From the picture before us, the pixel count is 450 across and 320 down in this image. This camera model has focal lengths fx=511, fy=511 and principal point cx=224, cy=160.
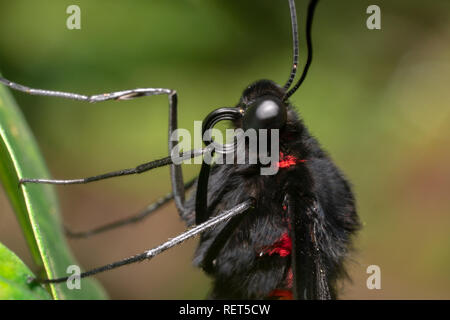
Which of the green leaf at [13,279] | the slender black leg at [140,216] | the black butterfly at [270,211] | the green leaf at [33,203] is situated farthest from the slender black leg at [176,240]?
the slender black leg at [140,216]

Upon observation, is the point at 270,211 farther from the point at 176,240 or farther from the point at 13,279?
the point at 13,279

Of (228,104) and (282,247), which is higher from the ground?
(228,104)

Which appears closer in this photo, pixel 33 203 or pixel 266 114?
pixel 33 203

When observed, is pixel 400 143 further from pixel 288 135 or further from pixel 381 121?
pixel 288 135

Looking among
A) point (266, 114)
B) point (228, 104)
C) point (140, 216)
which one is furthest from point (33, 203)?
point (228, 104)

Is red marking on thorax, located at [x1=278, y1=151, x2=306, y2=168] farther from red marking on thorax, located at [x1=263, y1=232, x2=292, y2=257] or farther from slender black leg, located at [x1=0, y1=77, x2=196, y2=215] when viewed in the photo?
slender black leg, located at [x1=0, y1=77, x2=196, y2=215]

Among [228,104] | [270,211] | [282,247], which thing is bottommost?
[282,247]
